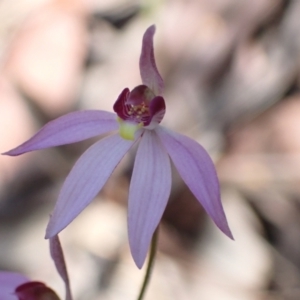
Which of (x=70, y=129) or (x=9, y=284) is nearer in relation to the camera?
(x=70, y=129)

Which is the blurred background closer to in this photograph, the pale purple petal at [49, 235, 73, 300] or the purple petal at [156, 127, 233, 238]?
the pale purple petal at [49, 235, 73, 300]

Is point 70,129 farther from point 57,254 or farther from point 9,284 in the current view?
point 9,284

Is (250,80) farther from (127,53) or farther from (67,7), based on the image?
(67,7)

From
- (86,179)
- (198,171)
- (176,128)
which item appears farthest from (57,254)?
(176,128)

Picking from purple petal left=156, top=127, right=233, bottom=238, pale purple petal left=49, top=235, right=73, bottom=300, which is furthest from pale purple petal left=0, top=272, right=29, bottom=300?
purple petal left=156, top=127, right=233, bottom=238

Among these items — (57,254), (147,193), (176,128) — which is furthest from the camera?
(176,128)

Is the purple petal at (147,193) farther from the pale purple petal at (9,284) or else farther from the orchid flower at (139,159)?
the pale purple petal at (9,284)

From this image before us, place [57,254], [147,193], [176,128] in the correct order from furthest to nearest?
[176,128] < [57,254] < [147,193]

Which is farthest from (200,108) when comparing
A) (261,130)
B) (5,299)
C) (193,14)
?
(5,299)

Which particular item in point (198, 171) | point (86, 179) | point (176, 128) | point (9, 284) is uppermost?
point (176, 128)
